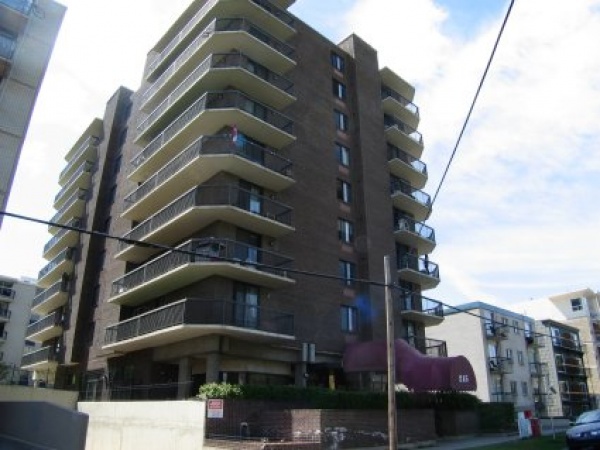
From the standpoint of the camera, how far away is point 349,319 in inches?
1292

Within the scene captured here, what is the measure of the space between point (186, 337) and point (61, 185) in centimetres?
3361

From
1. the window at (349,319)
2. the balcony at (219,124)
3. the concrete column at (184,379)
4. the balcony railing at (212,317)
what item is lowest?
the concrete column at (184,379)

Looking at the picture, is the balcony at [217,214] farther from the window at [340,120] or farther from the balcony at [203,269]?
the window at [340,120]

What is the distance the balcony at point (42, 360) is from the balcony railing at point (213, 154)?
50.3 feet

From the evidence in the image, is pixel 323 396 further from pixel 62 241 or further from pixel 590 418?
pixel 62 241

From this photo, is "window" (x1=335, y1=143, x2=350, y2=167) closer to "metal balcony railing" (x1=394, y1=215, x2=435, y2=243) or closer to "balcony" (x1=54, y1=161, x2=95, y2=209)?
"metal balcony railing" (x1=394, y1=215, x2=435, y2=243)

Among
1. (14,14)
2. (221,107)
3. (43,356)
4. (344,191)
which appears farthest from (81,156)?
(14,14)

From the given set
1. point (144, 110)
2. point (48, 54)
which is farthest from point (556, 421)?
point (48, 54)

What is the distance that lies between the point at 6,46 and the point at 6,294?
61.9 metres

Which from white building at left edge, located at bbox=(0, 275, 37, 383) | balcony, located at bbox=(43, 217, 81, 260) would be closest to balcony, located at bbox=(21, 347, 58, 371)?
balcony, located at bbox=(43, 217, 81, 260)

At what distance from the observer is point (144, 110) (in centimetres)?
3875

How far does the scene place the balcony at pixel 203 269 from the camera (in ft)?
86.0

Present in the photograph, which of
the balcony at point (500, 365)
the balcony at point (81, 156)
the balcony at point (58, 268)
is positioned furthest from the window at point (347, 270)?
the balcony at point (500, 365)

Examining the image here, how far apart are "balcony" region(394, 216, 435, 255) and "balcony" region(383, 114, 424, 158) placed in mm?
6457
